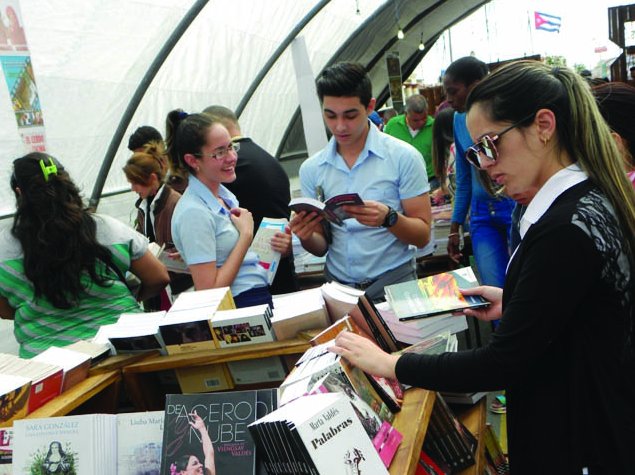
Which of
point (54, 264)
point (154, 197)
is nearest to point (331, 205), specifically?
point (54, 264)

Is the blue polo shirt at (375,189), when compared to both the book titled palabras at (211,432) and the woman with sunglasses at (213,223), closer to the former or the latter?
the woman with sunglasses at (213,223)

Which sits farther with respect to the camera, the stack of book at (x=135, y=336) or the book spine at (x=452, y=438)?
the stack of book at (x=135, y=336)

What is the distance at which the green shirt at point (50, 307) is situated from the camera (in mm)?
2998

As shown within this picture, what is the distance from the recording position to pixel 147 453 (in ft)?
6.04

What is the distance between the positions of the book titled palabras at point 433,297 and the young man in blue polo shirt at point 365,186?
0.63 metres

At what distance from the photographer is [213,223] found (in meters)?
3.07

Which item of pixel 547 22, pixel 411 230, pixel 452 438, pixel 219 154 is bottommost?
pixel 452 438

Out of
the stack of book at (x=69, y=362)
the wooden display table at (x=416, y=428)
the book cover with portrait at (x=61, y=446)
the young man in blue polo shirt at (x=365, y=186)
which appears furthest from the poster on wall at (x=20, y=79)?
the wooden display table at (x=416, y=428)

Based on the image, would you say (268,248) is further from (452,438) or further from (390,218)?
(452,438)

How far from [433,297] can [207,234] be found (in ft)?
3.93

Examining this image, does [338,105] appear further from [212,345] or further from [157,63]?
[157,63]

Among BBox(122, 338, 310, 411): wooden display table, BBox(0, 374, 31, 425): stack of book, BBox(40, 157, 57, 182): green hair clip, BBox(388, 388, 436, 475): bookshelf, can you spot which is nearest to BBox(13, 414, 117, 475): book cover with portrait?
BBox(0, 374, 31, 425): stack of book

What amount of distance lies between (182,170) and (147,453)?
1.80 metres

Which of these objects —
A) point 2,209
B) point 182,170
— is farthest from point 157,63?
point 182,170
